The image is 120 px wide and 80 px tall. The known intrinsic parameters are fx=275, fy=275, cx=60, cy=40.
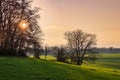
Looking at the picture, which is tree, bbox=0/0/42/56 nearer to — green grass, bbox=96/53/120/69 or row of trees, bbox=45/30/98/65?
row of trees, bbox=45/30/98/65

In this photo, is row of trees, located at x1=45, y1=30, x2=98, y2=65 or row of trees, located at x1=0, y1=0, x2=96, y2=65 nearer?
row of trees, located at x1=0, y1=0, x2=96, y2=65

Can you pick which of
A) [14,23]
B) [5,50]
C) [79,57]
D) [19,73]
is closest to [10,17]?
[14,23]

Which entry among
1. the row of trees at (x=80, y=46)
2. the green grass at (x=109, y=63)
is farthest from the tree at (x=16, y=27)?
the green grass at (x=109, y=63)

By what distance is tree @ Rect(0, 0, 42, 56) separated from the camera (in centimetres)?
5447

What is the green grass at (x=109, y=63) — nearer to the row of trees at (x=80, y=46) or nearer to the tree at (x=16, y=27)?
the row of trees at (x=80, y=46)

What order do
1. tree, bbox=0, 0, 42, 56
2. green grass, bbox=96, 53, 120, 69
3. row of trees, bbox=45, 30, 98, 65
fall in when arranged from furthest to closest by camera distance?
green grass, bbox=96, 53, 120, 69 → row of trees, bbox=45, 30, 98, 65 → tree, bbox=0, 0, 42, 56

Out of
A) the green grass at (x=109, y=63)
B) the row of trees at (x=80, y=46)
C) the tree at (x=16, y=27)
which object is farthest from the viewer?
the green grass at (x=109, y=63)

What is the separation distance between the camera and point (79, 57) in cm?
9331

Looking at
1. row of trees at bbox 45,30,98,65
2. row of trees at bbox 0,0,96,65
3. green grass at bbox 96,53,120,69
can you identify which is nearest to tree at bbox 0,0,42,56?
row of trees at bbox 0,0,96,65

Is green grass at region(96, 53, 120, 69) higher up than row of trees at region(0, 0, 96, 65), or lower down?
lower down

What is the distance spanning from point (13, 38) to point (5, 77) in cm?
3281

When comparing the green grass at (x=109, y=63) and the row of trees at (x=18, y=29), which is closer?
the row of trees at (x=18, y=29)

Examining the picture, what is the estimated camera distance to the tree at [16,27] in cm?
5447

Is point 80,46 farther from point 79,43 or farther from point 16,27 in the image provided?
point 16,27
